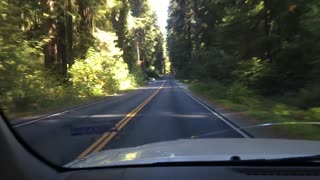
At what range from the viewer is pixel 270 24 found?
33.6m

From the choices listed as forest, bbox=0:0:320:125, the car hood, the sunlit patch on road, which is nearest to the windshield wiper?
the car hood

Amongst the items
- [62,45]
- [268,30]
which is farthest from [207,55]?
[268,30]

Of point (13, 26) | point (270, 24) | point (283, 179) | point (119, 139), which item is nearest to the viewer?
point (283, 179)

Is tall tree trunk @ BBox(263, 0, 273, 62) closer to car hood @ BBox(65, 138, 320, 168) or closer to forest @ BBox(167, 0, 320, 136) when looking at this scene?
forest @ BBox(167, 0, 320, 136)

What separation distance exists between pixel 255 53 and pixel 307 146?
30821 mm

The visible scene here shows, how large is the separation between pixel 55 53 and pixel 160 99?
7576mm

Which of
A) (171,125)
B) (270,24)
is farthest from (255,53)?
(171,125)

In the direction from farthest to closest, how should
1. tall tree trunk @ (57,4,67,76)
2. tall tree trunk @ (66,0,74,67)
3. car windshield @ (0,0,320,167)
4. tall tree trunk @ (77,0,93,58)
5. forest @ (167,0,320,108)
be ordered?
tall tree trunk @ (77,0,93,58), tall tree trunk @ (57,4,67,76), tall tree trunk @ (66,0,74,67), forest @ (167,0,320,108), car windshield @ (0,0,320,167)

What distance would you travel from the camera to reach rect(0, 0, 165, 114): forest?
86.5 feet

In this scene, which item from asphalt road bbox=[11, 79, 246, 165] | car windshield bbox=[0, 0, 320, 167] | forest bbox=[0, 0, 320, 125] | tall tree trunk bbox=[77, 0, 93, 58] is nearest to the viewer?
car windshield bbox=[0, 0, 320, 167]

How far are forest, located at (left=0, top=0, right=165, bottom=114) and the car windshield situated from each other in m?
0.09

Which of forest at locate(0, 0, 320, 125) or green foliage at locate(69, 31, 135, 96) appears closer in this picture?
forest at locate(0, 0, 320, 125)

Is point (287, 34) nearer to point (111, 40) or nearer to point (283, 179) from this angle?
point (111, 40)

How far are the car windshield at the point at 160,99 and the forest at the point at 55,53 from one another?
0.09 metres
